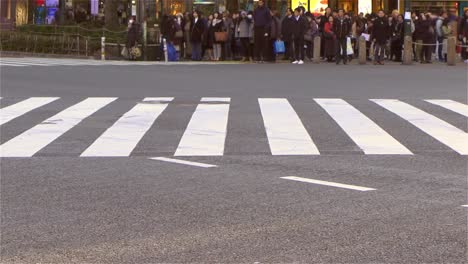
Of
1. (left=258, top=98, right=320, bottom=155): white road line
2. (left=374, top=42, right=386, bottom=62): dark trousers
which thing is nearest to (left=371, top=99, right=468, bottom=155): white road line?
(left=258, top=98, right=320, bottom=155): white road line

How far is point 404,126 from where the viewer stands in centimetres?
1392

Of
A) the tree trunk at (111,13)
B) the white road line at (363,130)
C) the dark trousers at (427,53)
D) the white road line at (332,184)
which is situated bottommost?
the white road line at (332,184)

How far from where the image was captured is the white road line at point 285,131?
11659 millimetres

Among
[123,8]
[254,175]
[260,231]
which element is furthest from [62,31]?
[260,231]

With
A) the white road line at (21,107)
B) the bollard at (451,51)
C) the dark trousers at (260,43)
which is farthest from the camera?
the dark trousers at (260,43)

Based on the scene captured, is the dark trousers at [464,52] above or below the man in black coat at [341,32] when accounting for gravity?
below

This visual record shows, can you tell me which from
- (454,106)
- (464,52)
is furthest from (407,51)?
(454,106)

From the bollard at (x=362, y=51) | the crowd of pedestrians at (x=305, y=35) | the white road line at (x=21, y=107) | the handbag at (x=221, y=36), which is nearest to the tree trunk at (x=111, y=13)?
the crowd of pedestrians at (x=305, y=35)

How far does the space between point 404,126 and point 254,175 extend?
4.68 meters

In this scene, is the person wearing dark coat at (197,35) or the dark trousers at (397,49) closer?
the dark trousers at (397,49)

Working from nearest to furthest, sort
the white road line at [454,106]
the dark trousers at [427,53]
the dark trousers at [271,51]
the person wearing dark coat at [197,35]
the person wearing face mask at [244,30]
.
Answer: the white road line at [454,106], the person wearing face mask at [244,30], the dark trousers at [427,53], the dark trousers at [271,51], the person wearing dark coat at [197,35]

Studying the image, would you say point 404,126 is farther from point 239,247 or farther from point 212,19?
point 212,19

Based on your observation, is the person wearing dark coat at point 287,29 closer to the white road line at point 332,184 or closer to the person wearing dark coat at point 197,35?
the person wearing dark coat at point 197,35

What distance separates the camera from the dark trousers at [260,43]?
30828 mm
